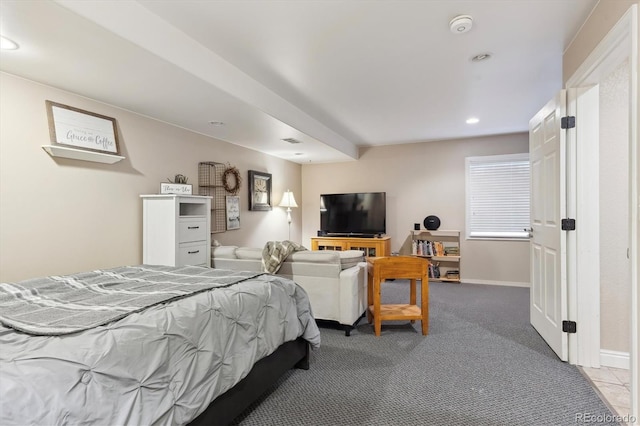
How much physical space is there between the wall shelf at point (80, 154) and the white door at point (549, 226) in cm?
378

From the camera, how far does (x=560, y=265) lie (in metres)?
2.47

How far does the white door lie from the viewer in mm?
2463

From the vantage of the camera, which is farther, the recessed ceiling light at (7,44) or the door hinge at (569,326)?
the door hinge at (569,326)

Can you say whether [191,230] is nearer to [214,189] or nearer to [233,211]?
[214,189]

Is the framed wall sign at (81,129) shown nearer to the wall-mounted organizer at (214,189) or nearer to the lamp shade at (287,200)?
the wall-mounted organizer at (214,189)

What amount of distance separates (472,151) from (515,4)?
380 cm

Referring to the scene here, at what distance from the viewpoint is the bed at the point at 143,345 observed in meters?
0.96

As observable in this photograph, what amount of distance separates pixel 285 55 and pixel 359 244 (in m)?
3.73

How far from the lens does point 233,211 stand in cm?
467

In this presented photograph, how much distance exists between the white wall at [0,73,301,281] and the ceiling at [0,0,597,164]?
0.50 ft

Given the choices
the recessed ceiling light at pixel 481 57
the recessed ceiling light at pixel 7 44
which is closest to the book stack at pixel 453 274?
the recessed ceiling light at pixel 481 57

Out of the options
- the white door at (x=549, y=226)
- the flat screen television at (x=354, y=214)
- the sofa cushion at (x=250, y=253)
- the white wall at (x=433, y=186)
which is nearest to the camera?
the white door at (x=549, y=226)

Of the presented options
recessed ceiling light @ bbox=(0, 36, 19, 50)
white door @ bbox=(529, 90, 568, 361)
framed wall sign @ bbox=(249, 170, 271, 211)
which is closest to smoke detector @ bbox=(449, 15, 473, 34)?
white door @ bbox=(529, 90, 568, 361)

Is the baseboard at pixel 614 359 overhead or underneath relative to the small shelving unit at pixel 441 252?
underneath
